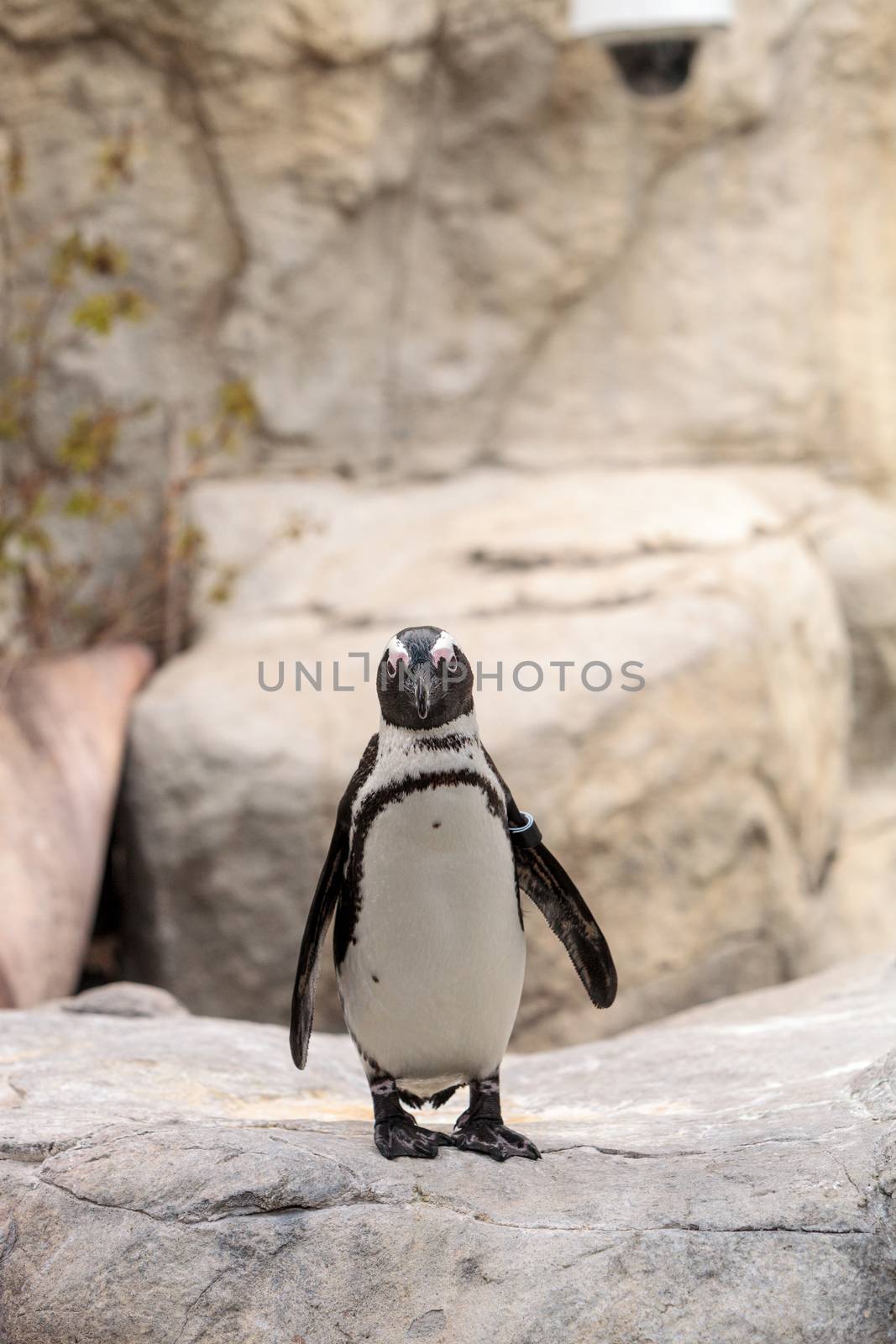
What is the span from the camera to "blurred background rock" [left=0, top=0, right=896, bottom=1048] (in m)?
4.47

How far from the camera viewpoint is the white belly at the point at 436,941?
1.94 meters

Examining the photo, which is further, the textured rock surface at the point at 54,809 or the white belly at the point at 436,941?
the textured rock surface at the point at 54,809

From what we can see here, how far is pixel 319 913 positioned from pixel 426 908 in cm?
21

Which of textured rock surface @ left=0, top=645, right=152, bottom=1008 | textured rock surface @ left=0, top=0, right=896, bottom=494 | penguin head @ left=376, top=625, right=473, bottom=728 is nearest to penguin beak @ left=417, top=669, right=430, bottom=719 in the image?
penguin head @ left=376, top=625, right=473, bottom=728

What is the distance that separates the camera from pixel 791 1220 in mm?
1662

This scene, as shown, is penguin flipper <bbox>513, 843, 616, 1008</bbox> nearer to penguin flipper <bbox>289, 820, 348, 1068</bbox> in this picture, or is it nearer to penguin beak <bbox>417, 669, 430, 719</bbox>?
penguin flipper <bbox>289, 820, 348, 1068</bbox>

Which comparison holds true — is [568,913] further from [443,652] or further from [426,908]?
[443,652]

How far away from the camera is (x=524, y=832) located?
208 centimetres

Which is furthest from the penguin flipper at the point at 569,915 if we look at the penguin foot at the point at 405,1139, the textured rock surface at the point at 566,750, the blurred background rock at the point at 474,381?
the blurred background rock at the point at 474,381

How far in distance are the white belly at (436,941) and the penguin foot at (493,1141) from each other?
9cm

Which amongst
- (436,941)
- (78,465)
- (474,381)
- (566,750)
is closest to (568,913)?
(436,941)

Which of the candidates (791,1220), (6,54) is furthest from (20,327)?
(791,1220)

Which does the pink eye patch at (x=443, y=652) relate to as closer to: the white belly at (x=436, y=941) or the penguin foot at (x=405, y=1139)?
the white belly at (x=436, y=941)

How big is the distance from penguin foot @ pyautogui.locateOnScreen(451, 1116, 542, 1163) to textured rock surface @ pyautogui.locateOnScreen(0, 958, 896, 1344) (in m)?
0.03
